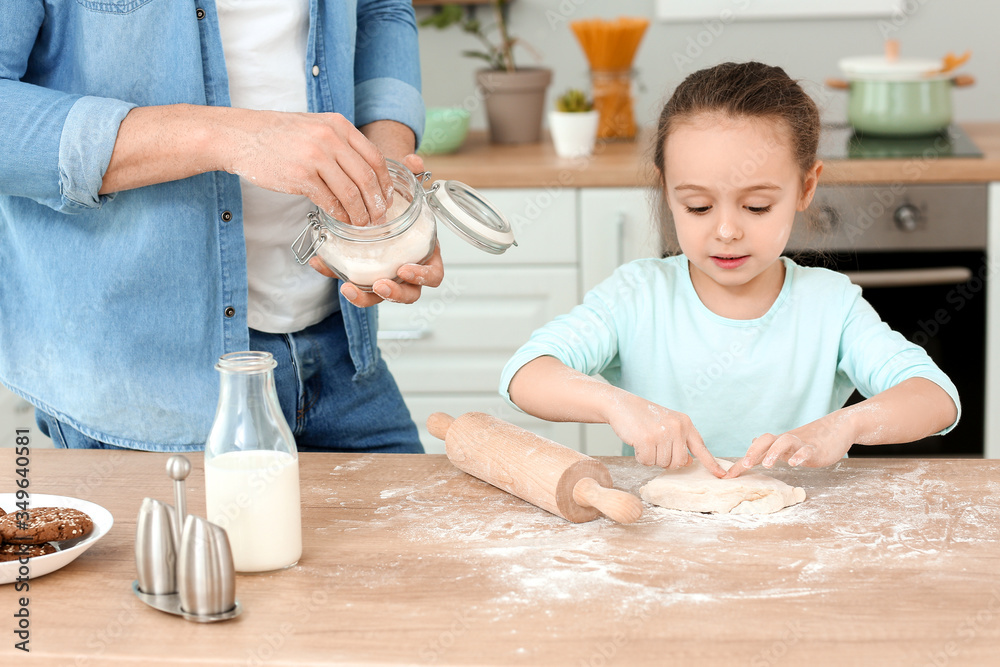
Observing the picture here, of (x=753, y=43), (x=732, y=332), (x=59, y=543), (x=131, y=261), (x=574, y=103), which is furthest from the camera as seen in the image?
(x=753, y=43)

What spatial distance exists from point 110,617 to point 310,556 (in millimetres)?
167

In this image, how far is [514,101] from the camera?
8.26 feet

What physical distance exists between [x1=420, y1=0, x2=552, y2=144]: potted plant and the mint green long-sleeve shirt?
4.25 ft

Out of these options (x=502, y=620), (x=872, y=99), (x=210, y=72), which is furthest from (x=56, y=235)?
(x=872, y=99)

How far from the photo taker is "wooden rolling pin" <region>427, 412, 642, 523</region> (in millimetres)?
877

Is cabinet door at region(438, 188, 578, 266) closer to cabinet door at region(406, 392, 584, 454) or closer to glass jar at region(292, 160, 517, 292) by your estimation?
cabinet door at region(406, 392, 584, 454)

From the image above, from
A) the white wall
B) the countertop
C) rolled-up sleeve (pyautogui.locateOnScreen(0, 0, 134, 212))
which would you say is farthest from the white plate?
the white wall

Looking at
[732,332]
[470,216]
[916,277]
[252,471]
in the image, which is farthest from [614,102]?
[252,471]

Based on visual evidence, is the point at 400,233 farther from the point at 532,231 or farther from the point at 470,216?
the point at 532,231

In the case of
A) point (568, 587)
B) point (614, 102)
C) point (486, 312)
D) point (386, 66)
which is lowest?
point (568, 587)

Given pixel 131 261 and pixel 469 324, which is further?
pixel 469 324

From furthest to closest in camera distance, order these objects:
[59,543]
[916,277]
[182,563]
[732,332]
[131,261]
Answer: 1. [916,277]
2. [732,332]
3. [131,261]
4. [59,543]
5. [182,563]

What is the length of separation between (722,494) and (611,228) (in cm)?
140

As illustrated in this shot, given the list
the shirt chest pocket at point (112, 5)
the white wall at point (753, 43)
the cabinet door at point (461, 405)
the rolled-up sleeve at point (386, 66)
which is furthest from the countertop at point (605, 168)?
the shirt chest pocket at point (112, 5)
